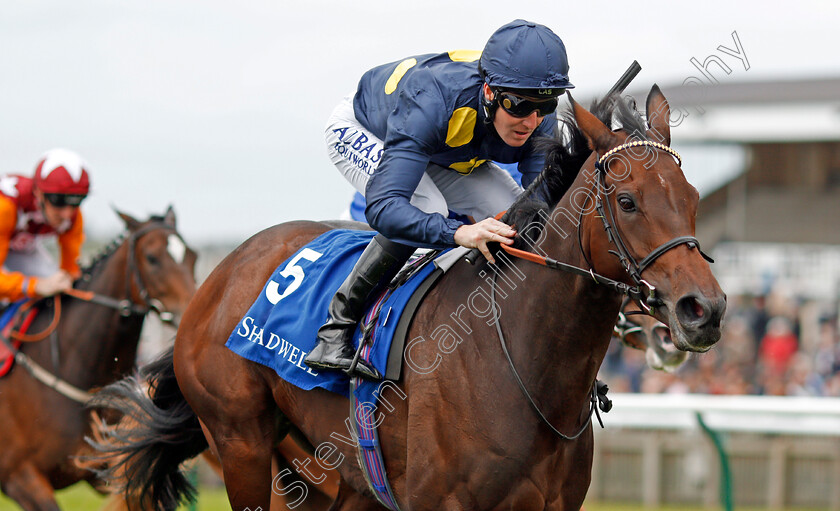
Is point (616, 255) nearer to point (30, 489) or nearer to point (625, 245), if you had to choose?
point (625, 245)

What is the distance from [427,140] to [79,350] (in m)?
3.46

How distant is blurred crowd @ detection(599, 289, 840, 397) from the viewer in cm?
995

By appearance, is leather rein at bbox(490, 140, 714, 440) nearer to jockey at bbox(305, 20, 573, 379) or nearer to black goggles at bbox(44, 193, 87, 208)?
jockey at bbox(305, 20, 573, 379)

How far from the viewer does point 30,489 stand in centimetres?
534

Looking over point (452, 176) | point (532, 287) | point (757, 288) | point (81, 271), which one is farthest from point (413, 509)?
point (757, 288)

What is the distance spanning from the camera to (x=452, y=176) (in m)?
3.83

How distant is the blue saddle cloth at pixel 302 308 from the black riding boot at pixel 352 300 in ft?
0.20

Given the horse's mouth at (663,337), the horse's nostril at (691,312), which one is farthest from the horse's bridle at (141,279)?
the horse's nostril at (691,312)

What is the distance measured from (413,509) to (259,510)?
1.11 m

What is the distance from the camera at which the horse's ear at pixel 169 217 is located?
633 centimetres

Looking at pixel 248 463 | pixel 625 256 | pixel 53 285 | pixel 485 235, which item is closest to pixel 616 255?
pixel 625 256

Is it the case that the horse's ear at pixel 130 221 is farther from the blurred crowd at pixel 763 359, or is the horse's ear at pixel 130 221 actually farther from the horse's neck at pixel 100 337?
the blurred crowd at pixel 763 359

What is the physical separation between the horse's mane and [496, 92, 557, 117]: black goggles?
6 cm

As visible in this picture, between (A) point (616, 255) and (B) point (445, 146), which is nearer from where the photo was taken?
(A) point (616, 255)
